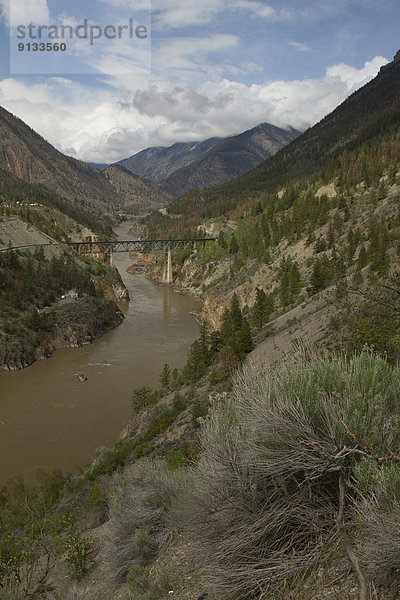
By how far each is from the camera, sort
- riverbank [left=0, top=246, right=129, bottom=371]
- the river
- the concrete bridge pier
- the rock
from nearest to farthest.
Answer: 1. the river
2. the rock
3. riverbank [left=0, top=246, right=129, bottom=371]
4. the concrete bridge pier

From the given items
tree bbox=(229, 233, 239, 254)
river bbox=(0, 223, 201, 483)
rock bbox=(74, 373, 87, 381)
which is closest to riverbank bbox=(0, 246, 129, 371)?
river bbox=(0, 223, 201, 483)

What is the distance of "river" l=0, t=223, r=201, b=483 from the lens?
24.4m

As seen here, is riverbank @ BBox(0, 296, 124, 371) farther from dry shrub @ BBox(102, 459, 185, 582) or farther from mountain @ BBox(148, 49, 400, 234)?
mountain @ BBox(148, 49, 400, 234)

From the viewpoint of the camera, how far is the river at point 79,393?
24.4 m


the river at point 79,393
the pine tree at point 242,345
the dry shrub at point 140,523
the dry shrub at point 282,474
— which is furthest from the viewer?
the pine tree at point 242,345

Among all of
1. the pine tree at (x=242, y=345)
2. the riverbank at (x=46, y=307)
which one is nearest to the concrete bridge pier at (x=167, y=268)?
the riverbank at (x=46, y=307)

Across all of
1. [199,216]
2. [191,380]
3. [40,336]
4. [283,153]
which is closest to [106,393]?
[191,380]

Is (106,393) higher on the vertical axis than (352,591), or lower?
lower

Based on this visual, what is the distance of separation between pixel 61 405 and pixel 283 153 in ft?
457

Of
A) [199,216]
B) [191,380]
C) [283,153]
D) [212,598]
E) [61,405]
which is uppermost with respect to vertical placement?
[283,153]

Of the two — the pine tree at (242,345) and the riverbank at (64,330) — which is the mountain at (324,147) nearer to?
the riverbank at (64,330)

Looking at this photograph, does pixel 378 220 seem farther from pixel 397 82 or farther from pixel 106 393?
pixel 397 82

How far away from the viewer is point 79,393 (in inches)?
1318

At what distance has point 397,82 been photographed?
123m
